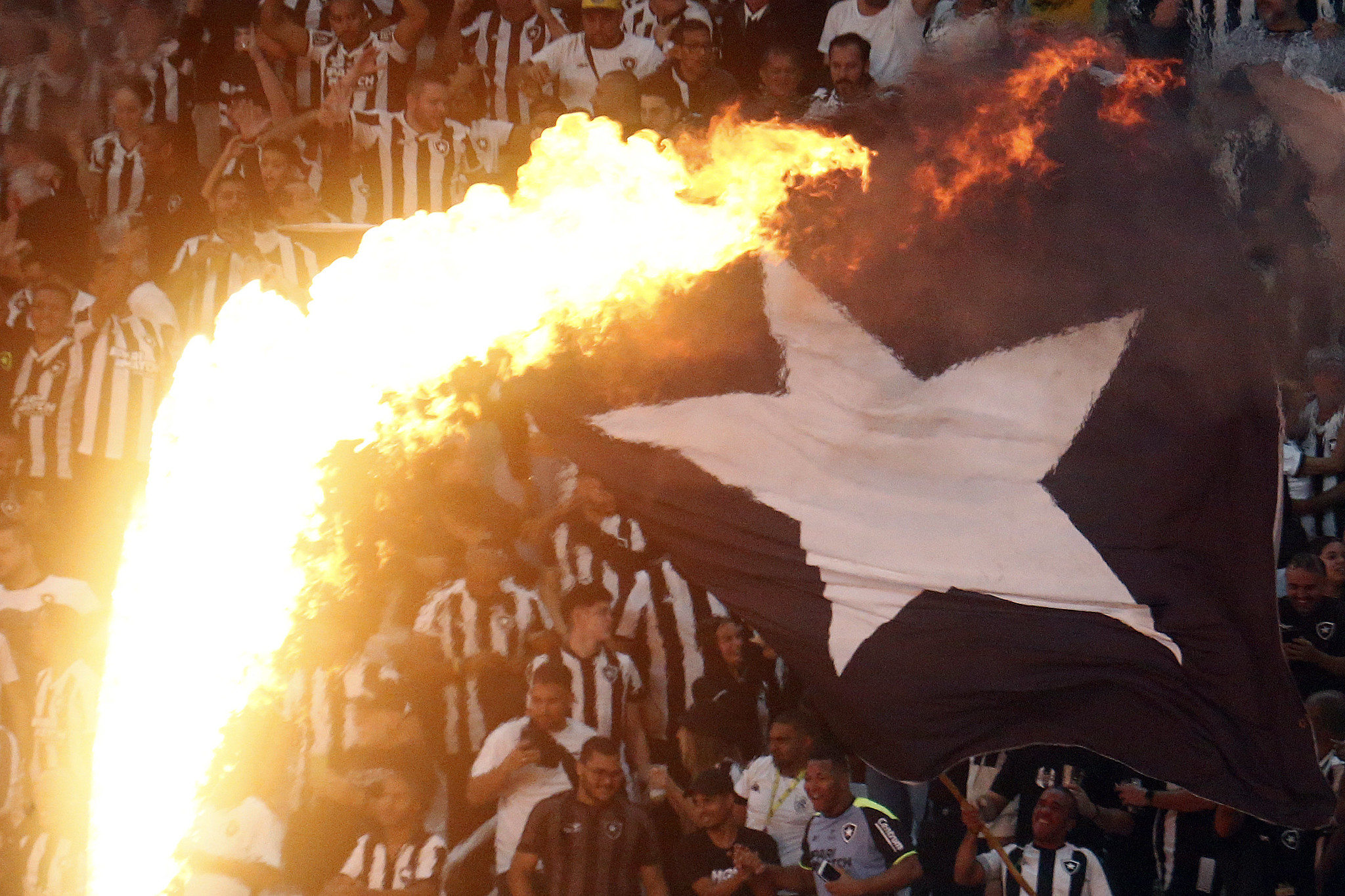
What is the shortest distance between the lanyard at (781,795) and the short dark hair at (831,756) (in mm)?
108

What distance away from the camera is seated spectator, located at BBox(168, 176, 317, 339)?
6.96 m

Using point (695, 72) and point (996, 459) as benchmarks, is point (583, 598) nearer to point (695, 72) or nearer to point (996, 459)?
point (996, 459)

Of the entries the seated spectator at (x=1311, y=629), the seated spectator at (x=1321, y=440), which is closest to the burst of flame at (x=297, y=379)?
the seated spectator at (x=1311, y=629)

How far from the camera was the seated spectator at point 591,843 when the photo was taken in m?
5.30

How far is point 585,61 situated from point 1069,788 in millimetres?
4834

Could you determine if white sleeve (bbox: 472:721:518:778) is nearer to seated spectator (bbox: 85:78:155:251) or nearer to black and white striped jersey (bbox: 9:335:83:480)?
black and white striped jersey (bbox: 9:335:83:480)

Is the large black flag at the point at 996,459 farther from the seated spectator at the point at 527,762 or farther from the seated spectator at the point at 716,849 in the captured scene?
the seated spectator at the point at 527,762

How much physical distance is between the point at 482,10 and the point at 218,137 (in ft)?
6.01

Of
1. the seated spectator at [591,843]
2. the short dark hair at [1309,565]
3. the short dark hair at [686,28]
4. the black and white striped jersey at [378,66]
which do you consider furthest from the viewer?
the black and white striped jersey at [378,66]

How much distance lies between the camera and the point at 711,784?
545cm

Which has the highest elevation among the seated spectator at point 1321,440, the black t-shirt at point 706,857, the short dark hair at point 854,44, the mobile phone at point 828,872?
the short dark hair at point 854,44

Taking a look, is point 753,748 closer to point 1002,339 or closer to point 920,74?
point 1002,339

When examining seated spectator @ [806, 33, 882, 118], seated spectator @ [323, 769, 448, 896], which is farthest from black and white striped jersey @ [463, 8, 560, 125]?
seated spectator @ [323, 769, 448, 896]

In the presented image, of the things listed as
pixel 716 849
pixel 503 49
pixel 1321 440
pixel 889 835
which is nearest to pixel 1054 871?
pixel 889 835
